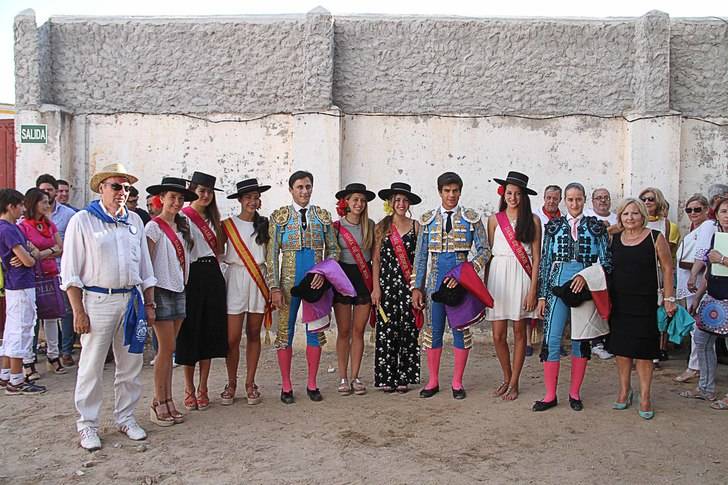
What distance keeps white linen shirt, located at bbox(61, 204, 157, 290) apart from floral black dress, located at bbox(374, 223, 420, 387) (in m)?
2.23

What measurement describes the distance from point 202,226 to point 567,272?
298 centimetres

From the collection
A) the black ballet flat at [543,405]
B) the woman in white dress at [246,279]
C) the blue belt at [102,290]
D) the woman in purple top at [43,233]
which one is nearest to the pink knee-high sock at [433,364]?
the black ballet flat at [543,405]

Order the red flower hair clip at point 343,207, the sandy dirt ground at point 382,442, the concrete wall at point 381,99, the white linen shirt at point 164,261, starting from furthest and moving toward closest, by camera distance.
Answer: the concrete wall at point 381,99 → the red flower hair clip at point 343,207 → the white linen shirt at point 164,261 → the sandy dirt ground at point 382,442

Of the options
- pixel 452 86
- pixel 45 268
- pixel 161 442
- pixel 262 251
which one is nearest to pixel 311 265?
pixel 262 251

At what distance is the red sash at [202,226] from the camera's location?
561 centimetres

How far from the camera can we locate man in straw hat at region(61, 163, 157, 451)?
15.3 feet

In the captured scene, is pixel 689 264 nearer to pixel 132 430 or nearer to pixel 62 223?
pixel 132 430

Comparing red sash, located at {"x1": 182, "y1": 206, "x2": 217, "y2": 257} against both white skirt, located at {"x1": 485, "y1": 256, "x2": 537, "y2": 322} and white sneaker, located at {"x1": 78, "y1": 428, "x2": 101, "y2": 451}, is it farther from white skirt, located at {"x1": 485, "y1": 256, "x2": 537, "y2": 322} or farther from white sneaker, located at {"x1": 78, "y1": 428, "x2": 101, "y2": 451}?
white skirt, located at {"x1": 485, "y1": 256, "x2": 537, "y2": 322}

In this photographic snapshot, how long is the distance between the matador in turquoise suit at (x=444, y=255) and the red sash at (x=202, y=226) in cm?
175

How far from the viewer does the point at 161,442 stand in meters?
4.94

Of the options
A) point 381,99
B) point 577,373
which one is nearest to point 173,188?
point 577,373

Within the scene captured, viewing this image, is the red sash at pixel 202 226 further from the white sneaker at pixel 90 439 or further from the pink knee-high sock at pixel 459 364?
the pink knee-high sock at pixel 459 364

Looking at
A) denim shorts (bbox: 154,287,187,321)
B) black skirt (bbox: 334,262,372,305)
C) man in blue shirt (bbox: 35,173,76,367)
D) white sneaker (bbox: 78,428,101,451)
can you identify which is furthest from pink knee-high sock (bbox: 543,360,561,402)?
man in blue shirt (bbox: 35,173,76,367)

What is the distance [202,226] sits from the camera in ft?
18.4
